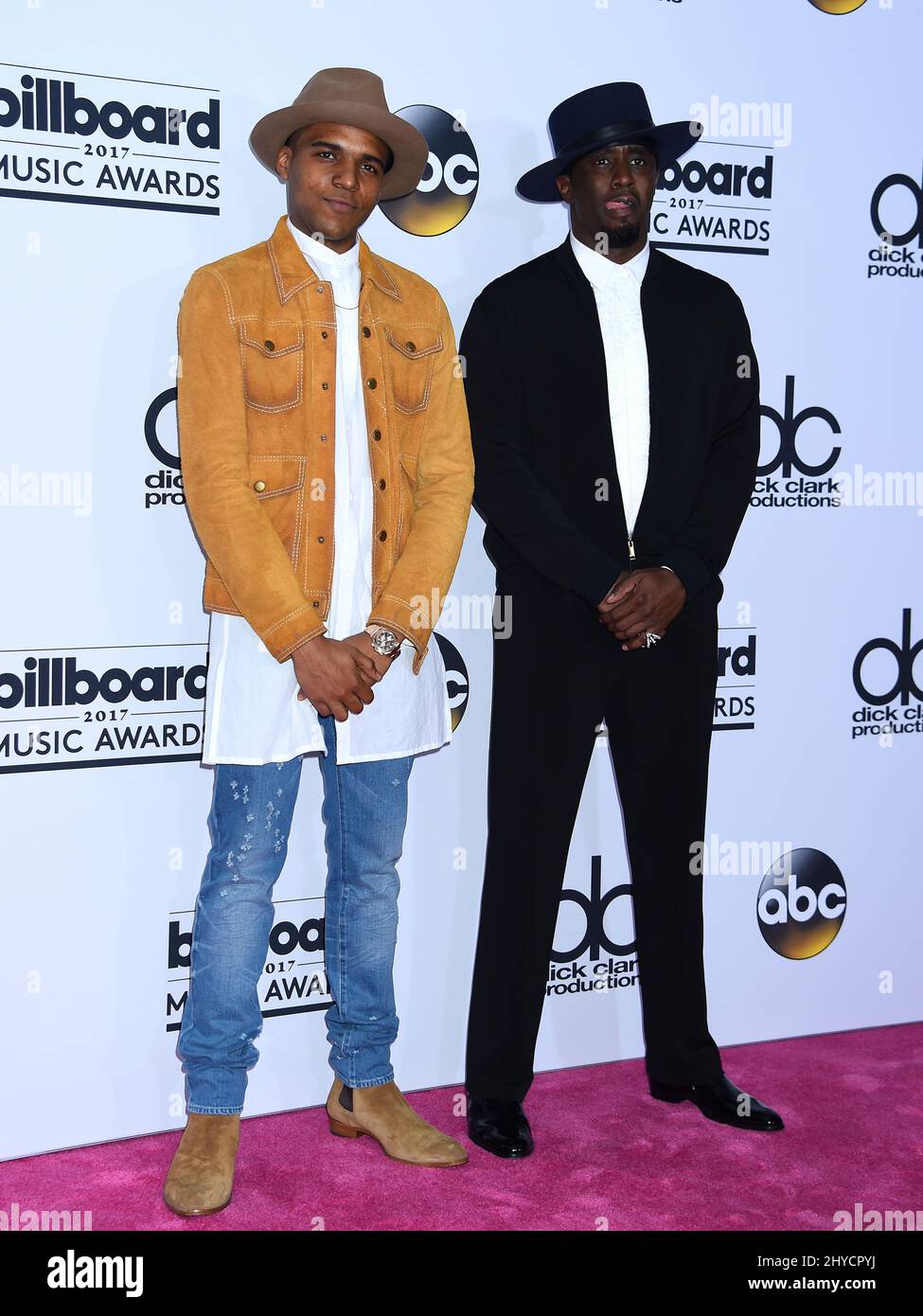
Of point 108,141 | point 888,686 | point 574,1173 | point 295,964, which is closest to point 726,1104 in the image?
point 574,1173

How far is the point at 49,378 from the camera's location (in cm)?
279

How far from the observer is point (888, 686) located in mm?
3736

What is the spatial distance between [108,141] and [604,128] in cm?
106

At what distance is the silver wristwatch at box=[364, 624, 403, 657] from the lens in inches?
102

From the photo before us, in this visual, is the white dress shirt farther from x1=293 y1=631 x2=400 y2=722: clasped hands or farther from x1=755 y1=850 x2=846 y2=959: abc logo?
x1=755 y1=850 x2=846 y2=959: abc logo

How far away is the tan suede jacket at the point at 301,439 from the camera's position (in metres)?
2.48

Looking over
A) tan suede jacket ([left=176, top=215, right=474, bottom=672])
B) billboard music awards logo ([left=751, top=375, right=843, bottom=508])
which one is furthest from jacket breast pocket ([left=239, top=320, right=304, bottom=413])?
billboard music awards logo ([left=751, top=375, right=843, bottom=508])

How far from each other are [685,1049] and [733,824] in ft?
2.28

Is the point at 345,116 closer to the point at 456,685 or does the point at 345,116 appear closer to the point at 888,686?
the point at 456,685

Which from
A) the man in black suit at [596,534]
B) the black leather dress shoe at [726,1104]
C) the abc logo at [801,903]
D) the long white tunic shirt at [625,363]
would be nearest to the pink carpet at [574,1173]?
the black leather dress shoe at [726,1104]

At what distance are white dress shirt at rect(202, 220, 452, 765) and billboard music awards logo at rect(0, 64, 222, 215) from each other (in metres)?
0.39

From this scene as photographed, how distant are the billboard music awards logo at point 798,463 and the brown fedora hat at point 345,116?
1280 millimetres

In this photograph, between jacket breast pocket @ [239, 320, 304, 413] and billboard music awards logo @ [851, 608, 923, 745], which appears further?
billboard music awards logo @ [851, 608, 923, 745]

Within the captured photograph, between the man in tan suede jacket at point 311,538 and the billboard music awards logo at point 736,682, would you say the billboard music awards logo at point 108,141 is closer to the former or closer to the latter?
the man in tan suede jacket at point 311,538
